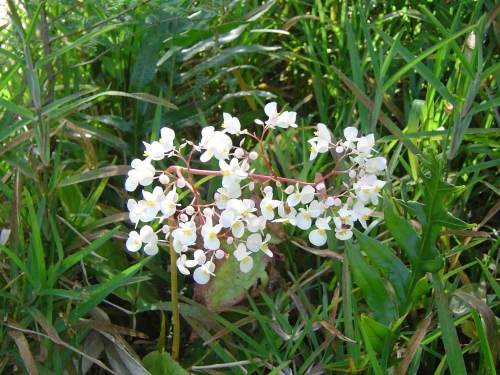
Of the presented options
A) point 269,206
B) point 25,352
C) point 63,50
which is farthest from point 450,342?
point 63,50

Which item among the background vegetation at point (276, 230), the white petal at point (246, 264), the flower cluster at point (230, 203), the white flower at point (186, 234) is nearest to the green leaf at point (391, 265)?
the background vegetation at point (276, 230)

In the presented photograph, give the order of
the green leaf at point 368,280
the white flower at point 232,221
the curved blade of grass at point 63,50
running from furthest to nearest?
the curved blade of grass at point 63,50 < the green leaf at point 368,280 < the white flower at point 232,221

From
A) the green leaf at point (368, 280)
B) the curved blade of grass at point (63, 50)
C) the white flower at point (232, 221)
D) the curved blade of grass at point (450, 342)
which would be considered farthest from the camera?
the curved blade of grass at point (63, 50)

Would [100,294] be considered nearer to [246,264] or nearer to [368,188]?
[246,264]

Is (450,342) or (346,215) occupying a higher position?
(346,215)

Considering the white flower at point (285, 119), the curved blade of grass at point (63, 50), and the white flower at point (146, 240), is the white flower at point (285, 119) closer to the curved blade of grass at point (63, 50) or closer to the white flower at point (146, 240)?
the white flower at point (146, 240)

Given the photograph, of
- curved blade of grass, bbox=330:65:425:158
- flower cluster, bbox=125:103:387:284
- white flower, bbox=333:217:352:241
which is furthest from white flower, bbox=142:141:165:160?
curved blade of grass, bbox=330:65:425:158

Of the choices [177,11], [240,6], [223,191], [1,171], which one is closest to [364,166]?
[223,191]

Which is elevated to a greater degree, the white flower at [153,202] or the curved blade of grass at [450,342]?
the white flower at [153,202]
